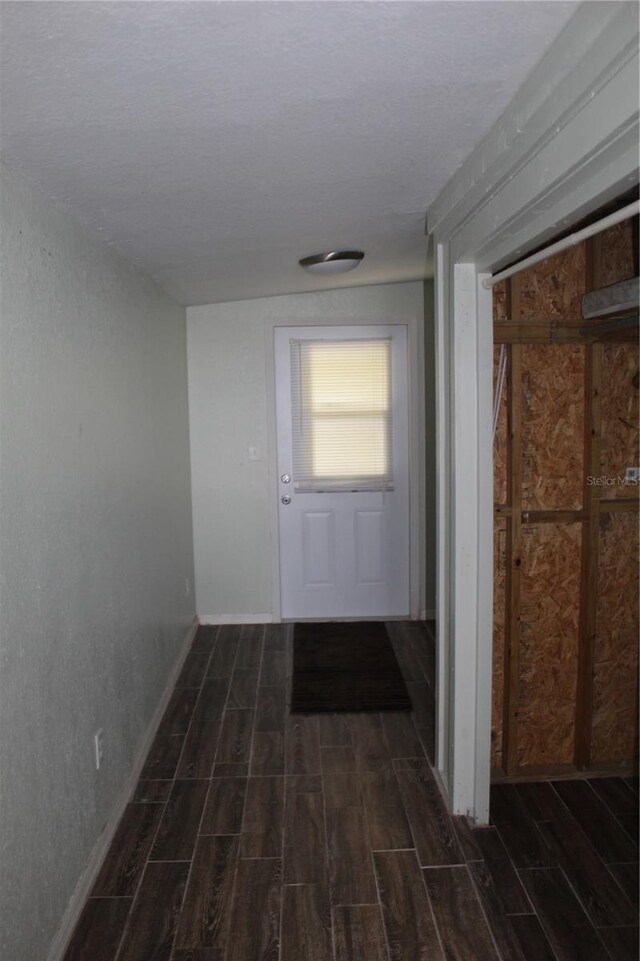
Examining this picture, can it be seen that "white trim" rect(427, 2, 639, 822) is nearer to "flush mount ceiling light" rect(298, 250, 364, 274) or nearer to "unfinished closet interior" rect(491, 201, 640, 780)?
"unfinished closet interior" rect(491, 201, 640, 780)

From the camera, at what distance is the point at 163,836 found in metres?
2.58

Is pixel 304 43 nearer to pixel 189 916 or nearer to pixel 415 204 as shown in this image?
pixel 415 204

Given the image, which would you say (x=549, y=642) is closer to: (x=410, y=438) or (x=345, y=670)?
(x=345, y=670)

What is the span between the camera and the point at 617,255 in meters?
2.68

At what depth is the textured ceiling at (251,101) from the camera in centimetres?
118

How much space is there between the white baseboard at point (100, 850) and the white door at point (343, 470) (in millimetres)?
1534

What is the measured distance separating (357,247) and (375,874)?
2.51 meters

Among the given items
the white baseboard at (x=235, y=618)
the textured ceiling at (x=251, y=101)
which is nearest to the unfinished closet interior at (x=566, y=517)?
the textured ceiling at (x=251, y=101)

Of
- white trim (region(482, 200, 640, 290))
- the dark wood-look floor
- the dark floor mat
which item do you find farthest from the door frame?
white trim (region(482, 200, 640, 290))

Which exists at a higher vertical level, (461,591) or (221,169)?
(221,169)

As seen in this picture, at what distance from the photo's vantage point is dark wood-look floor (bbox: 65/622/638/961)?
2.06 m

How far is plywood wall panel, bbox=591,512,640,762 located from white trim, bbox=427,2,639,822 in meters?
0.60

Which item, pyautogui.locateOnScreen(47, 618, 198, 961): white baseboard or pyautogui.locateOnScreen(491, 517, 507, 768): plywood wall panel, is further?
pyautogui.locateOnScreen(491, 517, 507, 768): plywood wall panel

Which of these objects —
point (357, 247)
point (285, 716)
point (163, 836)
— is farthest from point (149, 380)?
point (163, 836)
